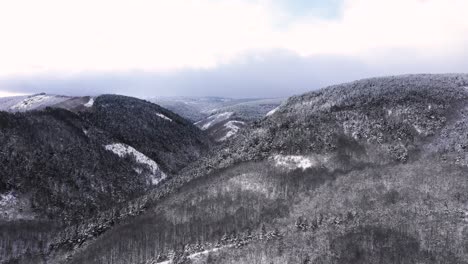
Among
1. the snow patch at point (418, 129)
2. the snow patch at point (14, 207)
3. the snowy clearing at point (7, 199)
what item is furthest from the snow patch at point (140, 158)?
the snow patch at point (418, 129)

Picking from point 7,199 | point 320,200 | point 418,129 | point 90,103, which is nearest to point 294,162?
point 320,200

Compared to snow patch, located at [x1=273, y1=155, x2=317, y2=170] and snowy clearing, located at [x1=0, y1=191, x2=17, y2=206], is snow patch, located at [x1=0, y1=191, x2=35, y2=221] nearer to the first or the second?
snowy clearing, located at [x1=0, y1=191, x2=17, y2=206]

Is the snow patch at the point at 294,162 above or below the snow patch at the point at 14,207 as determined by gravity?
above

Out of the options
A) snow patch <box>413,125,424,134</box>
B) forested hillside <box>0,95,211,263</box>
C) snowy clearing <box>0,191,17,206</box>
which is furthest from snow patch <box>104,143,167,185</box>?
snow patch <box>413,125,424,134</box>

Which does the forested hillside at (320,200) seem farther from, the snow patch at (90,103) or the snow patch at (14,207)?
the snow patch at (90,103)

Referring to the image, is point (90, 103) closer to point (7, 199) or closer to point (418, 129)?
point (7, 199)

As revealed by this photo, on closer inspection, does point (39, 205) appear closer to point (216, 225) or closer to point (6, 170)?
point (6, 170)
